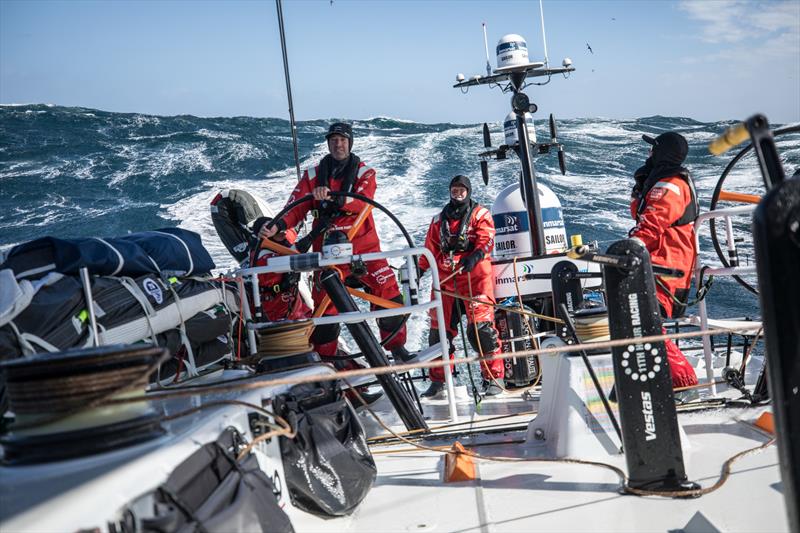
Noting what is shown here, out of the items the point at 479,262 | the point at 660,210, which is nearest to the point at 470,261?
the point at 479,262

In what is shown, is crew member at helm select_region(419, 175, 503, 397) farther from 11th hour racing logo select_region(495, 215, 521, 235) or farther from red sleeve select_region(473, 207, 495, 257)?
11th hour racing logo select_region(495, 215, 521, 235)

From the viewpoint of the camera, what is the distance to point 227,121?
73.6 ft

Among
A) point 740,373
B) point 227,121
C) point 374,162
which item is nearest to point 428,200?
point 374,162

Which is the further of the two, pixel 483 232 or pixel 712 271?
pixel 483 232

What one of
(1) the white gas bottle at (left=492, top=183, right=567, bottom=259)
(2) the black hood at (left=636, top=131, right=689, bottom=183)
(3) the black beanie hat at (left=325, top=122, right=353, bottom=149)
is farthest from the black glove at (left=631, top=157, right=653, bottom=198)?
(3) the black beanie hat at (left=325, top=122, right=353, bottom=149)

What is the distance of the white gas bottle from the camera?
6.82 m

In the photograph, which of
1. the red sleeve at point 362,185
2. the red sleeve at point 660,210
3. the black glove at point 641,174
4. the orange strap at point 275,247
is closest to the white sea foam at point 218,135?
the red sleeve at point 362,185

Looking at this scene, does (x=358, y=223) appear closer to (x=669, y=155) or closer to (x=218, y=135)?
(x=669, y=155)

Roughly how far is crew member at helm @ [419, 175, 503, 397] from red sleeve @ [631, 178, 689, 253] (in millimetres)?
1452

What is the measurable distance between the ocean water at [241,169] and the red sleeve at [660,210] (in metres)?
7.14

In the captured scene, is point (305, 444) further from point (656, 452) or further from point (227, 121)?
point (227, 121)

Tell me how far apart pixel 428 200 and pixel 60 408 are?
44.3 ft

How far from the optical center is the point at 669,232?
16.1ft

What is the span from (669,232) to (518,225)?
6.71 ft
